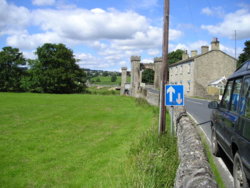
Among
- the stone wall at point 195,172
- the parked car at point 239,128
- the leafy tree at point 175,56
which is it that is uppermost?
the leafy tree at point 175,56

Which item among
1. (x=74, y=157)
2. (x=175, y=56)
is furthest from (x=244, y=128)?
(x=175, y=56)

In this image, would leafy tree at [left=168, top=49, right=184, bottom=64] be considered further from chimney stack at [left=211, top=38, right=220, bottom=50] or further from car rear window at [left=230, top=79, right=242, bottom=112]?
car rear window at [left=230, top=79, right=242, bottom=112]

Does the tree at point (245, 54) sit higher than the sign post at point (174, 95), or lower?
higher

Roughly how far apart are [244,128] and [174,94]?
15.0 feet

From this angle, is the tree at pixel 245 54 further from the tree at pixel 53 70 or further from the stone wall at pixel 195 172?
the stone wall at pixel 195 172

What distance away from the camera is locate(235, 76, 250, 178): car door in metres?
3.67

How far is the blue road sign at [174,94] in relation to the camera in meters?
8.47

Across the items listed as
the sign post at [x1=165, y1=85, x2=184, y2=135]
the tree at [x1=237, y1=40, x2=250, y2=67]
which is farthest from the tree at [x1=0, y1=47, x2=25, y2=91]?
the sign post at [x1=165, y1=85, x2=184, y2=135]

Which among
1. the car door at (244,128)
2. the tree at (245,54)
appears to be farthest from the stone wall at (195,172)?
the tree at (245,54)

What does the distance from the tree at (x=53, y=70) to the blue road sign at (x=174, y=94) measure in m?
47.8

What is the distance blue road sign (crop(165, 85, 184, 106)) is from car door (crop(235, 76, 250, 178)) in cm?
390

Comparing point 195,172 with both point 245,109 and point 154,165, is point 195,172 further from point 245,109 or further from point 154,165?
point 154,165

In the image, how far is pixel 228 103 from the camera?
5824 mm

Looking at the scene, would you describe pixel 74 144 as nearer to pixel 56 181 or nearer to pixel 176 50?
pixel 56 181
